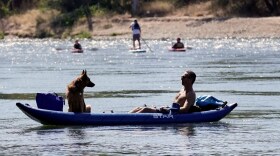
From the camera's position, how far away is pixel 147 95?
95.6ft

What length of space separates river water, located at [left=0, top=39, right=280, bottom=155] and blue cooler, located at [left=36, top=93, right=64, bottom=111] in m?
0.41

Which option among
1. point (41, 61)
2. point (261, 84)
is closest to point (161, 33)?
point (41, 61)

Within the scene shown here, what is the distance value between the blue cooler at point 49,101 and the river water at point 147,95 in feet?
1.34

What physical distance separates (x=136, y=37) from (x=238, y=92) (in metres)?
28.1

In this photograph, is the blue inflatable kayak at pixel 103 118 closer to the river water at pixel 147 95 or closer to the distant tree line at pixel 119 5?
the river water at pixel 147 95

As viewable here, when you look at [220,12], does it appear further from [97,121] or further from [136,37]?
[97,121]

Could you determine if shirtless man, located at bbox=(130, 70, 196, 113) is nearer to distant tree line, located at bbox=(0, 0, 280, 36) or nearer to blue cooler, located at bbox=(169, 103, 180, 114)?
blue cooler, located at bbox=(169, 103, 180, 114)

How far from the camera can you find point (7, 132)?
69.4 ft

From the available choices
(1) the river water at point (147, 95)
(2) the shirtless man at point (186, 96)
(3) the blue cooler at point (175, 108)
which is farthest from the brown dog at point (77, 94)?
(3) the blue cooler at point (175, 108)

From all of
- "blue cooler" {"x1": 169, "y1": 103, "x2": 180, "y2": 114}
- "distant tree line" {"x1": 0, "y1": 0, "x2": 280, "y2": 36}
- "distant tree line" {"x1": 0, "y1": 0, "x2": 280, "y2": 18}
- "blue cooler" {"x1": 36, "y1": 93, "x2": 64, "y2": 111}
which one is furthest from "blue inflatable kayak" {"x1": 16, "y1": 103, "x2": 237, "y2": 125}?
"distant tree line" {"x1": 0, "y1": 0, "x2": 280, "y2": 18}

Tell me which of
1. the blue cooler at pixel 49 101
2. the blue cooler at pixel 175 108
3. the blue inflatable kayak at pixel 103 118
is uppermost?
the blue cooler at pixel 49 101

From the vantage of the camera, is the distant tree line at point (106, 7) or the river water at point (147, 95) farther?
the distant tree line at point (106, 7)

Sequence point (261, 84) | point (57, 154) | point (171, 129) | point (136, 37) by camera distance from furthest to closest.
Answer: point (136, 37)
point (261, 84)
point (171, 129)
point (57, 154)

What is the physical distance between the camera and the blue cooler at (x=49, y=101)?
2161 cm
